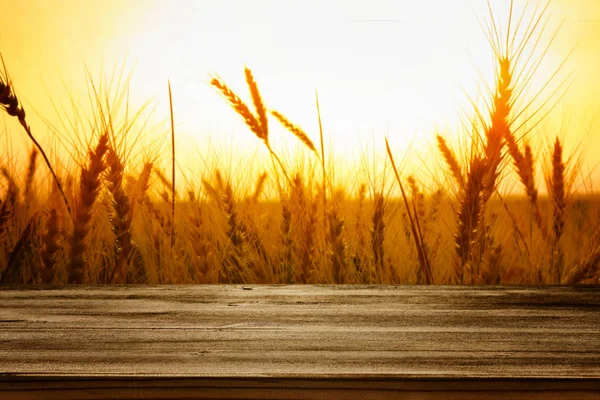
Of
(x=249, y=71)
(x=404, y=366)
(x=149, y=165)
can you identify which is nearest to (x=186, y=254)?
(x=149, y=165)

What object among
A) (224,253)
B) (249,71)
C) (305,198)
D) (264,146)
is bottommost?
(224,253)

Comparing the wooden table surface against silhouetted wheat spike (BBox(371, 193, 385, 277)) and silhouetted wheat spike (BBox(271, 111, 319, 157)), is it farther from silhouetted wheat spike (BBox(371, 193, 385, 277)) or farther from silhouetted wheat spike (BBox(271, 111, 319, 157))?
silhouetted wheat spike (BBox(271, 111, 319, 157))

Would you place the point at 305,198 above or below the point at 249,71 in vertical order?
below

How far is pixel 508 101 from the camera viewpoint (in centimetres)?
137

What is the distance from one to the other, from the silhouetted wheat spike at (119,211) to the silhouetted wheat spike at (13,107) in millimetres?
122

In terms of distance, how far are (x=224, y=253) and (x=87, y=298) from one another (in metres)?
0.44

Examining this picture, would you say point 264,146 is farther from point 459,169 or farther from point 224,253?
point 459,169

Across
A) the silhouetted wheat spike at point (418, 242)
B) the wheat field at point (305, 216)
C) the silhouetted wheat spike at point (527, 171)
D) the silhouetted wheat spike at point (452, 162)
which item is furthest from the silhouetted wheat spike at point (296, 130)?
the silhouetted wheat spike at point (527, 171)

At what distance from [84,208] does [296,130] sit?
50cm

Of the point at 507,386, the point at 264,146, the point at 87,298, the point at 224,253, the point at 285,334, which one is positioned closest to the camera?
the point at 507,386

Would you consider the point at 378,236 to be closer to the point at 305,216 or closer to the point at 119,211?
the point at 305,216

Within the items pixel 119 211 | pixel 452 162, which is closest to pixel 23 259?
pixel 119 211

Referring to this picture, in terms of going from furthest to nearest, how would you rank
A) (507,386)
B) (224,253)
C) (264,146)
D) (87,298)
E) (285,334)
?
(264,146)
(224,253)
(87,298)
(285,334)
(507,386)

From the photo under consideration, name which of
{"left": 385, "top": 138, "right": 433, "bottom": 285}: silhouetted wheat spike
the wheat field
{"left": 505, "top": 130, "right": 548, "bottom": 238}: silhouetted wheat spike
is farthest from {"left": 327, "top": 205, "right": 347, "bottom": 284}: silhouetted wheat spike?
{"left": 505, "top": 130, "right": 548, "bottom": 238}: silhouetted wheat spike
